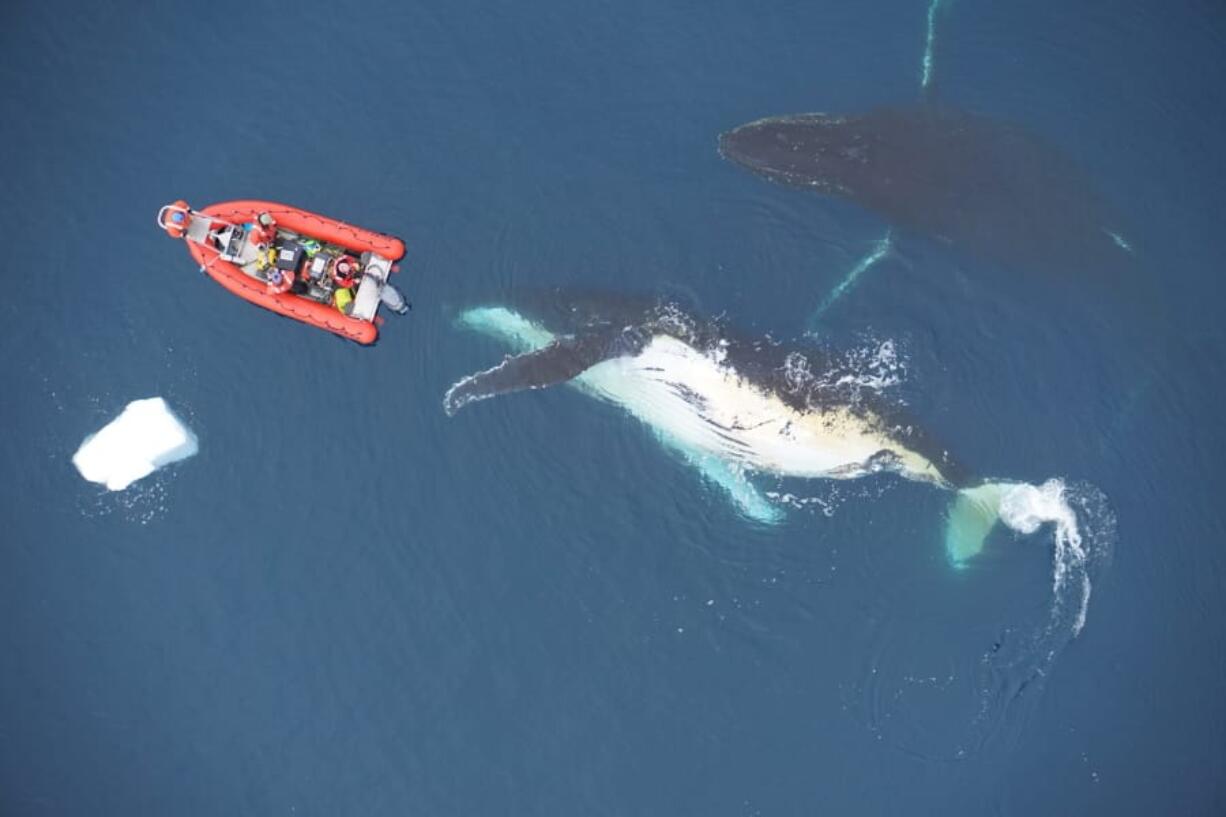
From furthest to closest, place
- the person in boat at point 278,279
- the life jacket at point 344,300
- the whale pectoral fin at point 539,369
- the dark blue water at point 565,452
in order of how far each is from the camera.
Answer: the whale pectoral fin at point 539,369 → the life jacket at point 344,300 → the person in boat at point 278,279 → the dark blue water at point 565,452

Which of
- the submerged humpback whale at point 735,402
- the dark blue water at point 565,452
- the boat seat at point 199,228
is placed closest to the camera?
the dark blue water at point 565,452

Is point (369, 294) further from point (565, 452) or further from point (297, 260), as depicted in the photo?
point (565, 452)

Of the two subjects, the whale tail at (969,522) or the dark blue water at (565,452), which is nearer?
the dark blue water at (565,452)

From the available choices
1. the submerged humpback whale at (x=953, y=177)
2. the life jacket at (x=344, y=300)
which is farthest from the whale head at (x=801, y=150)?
the life jacket at (x=344, y=300)

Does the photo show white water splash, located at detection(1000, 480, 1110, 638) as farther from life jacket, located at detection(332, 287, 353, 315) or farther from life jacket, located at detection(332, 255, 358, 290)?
life jacket, located at detection(332, 255, 358, 290)

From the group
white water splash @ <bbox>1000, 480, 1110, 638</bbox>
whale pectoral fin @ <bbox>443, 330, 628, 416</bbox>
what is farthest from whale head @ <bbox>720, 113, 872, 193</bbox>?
white water splash @ <bbox>1000, 480, 1110, 638</bbox>

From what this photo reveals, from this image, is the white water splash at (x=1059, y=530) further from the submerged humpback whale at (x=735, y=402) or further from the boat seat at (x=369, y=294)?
the boat seat at (x=369, y=294)
